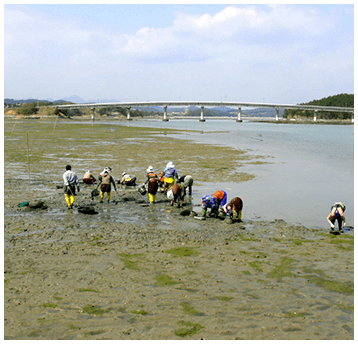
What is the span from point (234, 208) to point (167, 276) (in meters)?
5.94

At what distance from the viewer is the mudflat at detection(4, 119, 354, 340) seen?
20.9ft

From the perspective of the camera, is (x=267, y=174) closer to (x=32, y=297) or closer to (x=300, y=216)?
(x=300, y=216)

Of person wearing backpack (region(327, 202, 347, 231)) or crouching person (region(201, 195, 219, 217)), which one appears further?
crouching person (region(201, 195, 219, 217))

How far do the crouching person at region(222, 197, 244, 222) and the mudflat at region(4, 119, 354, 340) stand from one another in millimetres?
454

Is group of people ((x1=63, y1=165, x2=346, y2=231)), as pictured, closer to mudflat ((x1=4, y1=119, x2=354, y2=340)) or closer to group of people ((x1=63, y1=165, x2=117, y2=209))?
group of people ((x1=63, y1=165, x2=117, y2=209))

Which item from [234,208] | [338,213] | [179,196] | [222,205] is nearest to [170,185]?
[179,196]

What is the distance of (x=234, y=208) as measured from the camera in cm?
1389

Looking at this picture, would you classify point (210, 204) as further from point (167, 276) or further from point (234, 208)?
point (167, 276)

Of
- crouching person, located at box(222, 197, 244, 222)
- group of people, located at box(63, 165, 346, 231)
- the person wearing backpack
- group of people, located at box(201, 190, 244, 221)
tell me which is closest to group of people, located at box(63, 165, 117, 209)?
group of people, located at box(63, 165, 346, 231)

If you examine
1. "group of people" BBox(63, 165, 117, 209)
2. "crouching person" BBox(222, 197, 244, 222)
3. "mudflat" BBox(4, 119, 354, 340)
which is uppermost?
"group of people" BBox(63, 165, 117, 209)

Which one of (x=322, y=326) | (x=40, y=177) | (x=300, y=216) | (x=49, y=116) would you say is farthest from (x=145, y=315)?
(x=49, y=116)

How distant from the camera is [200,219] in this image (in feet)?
46.0

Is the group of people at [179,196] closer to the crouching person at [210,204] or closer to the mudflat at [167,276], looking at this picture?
the crouching person at [210,204]

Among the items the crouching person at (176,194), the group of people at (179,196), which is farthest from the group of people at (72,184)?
the crouching person at (176,194)
